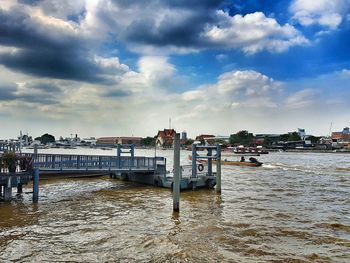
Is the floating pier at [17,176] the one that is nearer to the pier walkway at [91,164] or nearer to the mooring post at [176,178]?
the pier walkway at [91,164]

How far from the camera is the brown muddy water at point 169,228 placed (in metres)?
12.5

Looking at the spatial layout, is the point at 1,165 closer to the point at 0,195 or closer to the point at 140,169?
the point at 0,195

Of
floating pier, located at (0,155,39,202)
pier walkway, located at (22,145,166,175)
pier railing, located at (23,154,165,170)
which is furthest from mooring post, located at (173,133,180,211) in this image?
pier railing, located at (23,154,165,170)

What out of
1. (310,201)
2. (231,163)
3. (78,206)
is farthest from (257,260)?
(231,163)

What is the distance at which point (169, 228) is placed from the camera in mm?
16266

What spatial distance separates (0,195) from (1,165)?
2.44 m

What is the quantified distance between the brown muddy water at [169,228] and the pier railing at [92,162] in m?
2.16

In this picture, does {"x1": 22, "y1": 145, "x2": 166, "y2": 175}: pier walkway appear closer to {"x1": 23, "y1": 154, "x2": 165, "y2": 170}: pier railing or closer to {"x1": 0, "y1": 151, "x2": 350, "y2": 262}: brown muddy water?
{"x1": 23, "y1": 154, "x2": 165, "y2": 170}: pier railing

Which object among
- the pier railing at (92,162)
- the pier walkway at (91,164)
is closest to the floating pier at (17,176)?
the pier walkway at (91,164)

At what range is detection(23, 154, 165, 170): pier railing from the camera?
2334cm

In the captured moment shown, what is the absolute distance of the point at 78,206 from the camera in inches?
827

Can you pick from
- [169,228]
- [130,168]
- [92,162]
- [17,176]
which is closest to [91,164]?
[92,162]

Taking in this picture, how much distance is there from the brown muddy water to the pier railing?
216 centimetres

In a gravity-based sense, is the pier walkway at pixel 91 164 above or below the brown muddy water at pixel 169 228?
above
